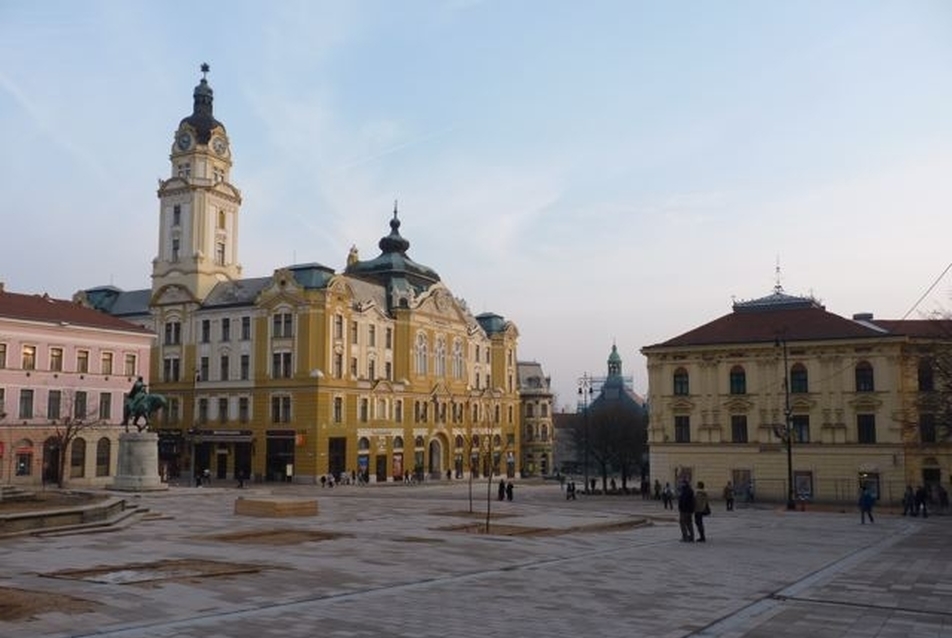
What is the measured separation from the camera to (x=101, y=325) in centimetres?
6494

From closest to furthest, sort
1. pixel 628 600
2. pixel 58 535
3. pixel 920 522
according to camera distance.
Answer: pixel 628 600 → pixel 58 535 → pixel 920 522

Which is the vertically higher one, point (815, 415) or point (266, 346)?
point (266, 346)

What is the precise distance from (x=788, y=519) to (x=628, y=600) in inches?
983

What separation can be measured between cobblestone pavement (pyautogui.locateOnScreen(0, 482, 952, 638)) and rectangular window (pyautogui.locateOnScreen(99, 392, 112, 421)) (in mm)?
35343

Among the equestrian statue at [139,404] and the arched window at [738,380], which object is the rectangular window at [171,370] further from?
the arched window at [738,380]

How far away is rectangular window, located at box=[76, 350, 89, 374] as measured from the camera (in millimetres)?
62950

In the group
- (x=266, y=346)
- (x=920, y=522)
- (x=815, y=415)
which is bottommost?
(x=920, y=522)

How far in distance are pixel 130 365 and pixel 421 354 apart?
1103 inches

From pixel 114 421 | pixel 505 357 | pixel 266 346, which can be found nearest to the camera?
pixel 114 421

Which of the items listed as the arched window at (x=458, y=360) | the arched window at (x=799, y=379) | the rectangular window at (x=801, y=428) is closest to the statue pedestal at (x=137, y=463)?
the rectangular window at (x=801, y=428)

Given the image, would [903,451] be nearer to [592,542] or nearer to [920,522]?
[920,522]

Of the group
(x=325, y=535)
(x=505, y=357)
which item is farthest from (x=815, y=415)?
(x=505, y=357)

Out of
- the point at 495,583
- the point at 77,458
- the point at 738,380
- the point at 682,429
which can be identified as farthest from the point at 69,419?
the point at 495,583

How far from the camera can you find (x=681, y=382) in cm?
5512
